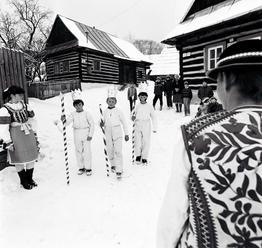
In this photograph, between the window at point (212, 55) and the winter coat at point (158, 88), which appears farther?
the winter coat at point (158, 88)

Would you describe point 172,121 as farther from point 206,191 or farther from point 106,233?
point 206,191

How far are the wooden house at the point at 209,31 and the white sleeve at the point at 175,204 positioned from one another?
9.62 meters

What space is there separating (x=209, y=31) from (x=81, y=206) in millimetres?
10074

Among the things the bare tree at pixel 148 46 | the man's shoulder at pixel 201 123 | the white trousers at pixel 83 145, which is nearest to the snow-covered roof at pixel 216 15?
the white trousers at pixel 83 145

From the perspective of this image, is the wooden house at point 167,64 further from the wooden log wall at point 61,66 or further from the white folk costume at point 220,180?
the white folk costume at point 220,180

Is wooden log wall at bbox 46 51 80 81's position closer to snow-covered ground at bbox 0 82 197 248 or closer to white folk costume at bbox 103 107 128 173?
snow-covered ground at bbox 0 82 197 248

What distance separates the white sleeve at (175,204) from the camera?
45.0 inches

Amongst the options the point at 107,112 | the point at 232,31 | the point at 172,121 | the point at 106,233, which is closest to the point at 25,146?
the point at 107,112

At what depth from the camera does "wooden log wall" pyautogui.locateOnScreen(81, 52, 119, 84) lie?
2062 cm

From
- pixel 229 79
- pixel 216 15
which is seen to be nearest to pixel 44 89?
pixel 216 15

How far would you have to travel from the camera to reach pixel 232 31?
1091cm

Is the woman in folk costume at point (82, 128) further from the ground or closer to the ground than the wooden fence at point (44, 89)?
closer to the ground

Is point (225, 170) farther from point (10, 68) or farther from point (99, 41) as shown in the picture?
point (99, 41)

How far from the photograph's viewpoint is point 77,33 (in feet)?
68.6
